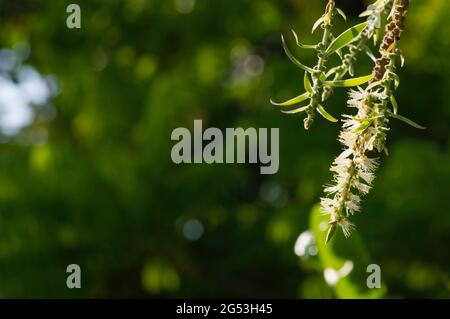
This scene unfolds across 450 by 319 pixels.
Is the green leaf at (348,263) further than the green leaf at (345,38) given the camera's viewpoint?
Yes

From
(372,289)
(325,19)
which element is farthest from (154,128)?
(325,19)

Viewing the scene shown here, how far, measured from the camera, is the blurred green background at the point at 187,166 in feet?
8.40

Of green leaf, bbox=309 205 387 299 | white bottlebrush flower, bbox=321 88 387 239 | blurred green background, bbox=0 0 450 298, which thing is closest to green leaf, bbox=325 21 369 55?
white bottlebrush flower, bbox=321 88 387 239

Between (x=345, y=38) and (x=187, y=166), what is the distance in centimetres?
235

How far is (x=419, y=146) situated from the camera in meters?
2.48

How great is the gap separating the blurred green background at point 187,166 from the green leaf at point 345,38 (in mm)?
1775

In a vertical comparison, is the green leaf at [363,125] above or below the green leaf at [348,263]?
above

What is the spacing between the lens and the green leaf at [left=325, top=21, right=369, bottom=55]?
527 millimetres

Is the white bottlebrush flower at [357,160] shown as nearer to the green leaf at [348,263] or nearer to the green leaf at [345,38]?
the green leaf at [345,38]

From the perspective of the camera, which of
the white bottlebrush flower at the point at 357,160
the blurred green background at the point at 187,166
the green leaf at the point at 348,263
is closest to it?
the white bottlebrush flower at the point at 357,160

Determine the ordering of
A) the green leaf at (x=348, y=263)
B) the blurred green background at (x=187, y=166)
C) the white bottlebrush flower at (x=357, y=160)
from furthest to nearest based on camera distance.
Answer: the blurred green background at (x=187, y=166) → the green leaf at (x=348, y=263) → the white bottlebrush flower at (x=357, y=160)

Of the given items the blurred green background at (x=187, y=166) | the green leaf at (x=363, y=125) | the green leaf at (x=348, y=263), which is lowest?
the green leaf at (x=348, y=263)

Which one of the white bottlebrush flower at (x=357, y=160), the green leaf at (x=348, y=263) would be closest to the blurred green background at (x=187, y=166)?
the green leaf at (x=348, y=263)
